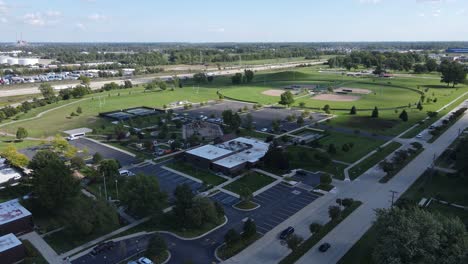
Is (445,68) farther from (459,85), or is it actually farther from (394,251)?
(394,251)

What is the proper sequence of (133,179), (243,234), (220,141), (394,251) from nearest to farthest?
(394,251), (243,234), (133,179), (220,141)

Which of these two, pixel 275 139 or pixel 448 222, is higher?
pixel 448 222

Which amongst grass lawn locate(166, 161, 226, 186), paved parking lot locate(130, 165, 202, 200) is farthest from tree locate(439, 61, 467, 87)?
paved parking lot locate(130, 165, 202, 200)

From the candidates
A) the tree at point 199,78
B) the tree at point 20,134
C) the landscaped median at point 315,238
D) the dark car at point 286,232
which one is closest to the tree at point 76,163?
the tree at point 20,134

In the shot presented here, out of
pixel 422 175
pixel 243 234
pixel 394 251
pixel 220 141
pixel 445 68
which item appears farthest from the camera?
pixel 445 68

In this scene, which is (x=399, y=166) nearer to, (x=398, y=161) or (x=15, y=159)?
(x=398, y=161)

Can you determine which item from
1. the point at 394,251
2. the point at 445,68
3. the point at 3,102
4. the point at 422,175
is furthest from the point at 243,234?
the point at 445,68

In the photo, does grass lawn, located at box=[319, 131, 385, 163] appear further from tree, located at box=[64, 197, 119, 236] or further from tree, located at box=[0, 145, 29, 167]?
tree, located at box=[0, 145, 29, 167]
